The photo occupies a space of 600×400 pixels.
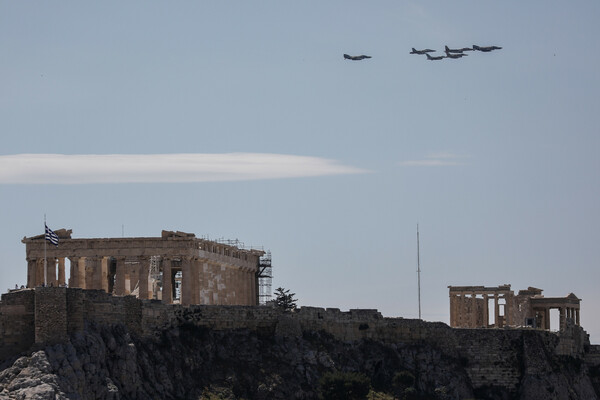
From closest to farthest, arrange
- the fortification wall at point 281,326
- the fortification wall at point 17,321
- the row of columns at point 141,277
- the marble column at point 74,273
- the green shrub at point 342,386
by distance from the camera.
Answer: the fortification wall at point 17,321 < the fortification wall at point 281,326 < the green shrub at point 342,386 < the row of columns at point 141,277 < the marble column at point 74,273

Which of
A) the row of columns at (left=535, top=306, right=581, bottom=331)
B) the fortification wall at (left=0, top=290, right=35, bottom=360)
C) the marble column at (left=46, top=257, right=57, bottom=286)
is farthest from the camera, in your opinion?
the row of columns at (left=535, top=306, right=581, bottom=331)

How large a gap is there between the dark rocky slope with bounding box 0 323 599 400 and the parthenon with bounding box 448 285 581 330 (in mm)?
11641

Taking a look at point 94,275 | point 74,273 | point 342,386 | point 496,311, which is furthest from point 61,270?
point 496,311

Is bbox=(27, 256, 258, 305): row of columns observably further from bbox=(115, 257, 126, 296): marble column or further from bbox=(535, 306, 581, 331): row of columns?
bbox=(535, 306, 581, 331): row of columns

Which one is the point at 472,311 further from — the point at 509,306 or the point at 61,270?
the point at 61,270

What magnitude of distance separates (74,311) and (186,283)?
26840mm

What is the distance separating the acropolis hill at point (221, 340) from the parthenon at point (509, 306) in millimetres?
209

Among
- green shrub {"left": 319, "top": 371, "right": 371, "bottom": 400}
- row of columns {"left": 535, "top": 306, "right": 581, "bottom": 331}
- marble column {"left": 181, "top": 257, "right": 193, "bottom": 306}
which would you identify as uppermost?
marble column {"left": 181, "top": 257, "right": 193, "bottom": 306}

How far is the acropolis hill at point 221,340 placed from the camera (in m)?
107

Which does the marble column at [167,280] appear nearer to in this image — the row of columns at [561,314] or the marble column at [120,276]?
the marble column at [120,276]

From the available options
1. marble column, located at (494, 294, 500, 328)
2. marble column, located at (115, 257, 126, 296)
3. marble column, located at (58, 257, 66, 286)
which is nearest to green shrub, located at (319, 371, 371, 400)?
marble column, located at (115, 257, 126, 296)

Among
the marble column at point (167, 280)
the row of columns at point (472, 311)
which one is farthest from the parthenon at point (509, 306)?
the marble column at point (167, 280)

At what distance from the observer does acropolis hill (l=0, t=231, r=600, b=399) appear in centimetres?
10662

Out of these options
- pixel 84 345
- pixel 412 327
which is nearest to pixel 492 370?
pixel 412 327
